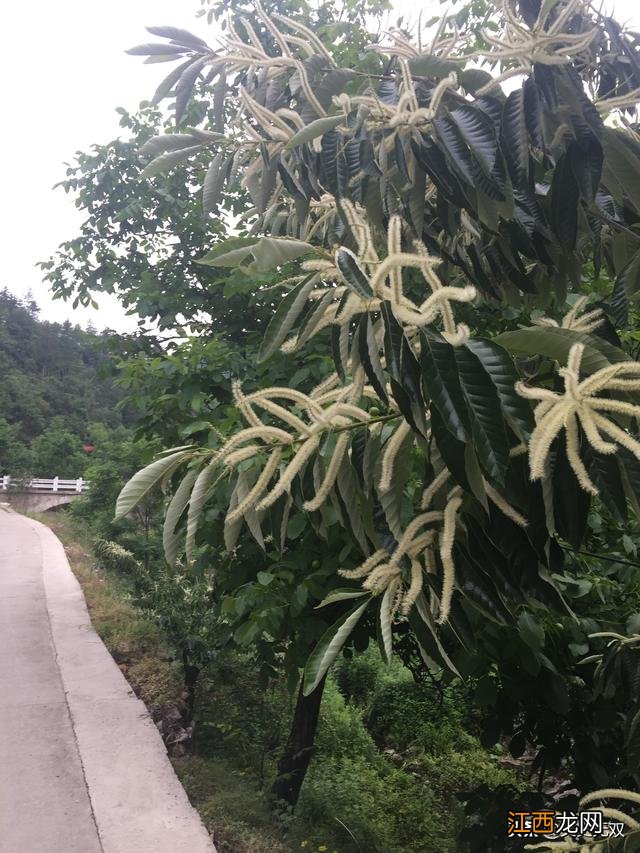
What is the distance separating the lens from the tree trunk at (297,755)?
2.88 metres

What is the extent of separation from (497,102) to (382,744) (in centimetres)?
458

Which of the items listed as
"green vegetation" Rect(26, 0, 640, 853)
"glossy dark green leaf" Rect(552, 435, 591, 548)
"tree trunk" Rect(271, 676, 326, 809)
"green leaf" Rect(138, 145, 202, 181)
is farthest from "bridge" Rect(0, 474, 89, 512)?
"glossy dark green leaf" Rect(552, 435, 591, 548)

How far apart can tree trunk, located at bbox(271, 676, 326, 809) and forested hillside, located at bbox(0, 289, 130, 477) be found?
1643 cm

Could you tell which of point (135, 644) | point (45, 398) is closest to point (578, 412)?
point (135, 644)

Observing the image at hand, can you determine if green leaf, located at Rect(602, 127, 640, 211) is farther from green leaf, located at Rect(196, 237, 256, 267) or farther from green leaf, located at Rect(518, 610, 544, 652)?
green leaf, located at Rect(518, 610, 544, 652)

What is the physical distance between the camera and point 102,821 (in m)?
2.32

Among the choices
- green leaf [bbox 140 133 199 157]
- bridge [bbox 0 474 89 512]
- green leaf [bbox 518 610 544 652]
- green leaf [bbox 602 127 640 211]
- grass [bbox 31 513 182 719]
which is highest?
green leaf [bbox 140 133 199 157]

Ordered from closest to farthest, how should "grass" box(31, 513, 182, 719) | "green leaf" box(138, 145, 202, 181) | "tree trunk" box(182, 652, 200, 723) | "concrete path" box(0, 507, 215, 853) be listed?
"green leaf" box(138, 145, 202, 181) < "concrete path" box(0, 507, 215, 853) < "tree trunk" box(182, 652, 200, 723) < "grass" box(31, 513, 182, 719)

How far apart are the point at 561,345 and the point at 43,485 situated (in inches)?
1026

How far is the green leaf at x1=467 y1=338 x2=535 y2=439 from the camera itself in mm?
862

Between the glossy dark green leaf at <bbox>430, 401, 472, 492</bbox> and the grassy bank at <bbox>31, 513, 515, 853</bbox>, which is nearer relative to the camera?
the glossy dark green leaf at <bbox>430, 401, 472, 492</bbox>

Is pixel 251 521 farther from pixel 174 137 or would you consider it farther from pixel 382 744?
pixel 382 744

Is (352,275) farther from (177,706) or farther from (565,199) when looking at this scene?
(177,706)

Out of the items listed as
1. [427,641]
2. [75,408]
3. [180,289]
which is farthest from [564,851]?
[75,408]
